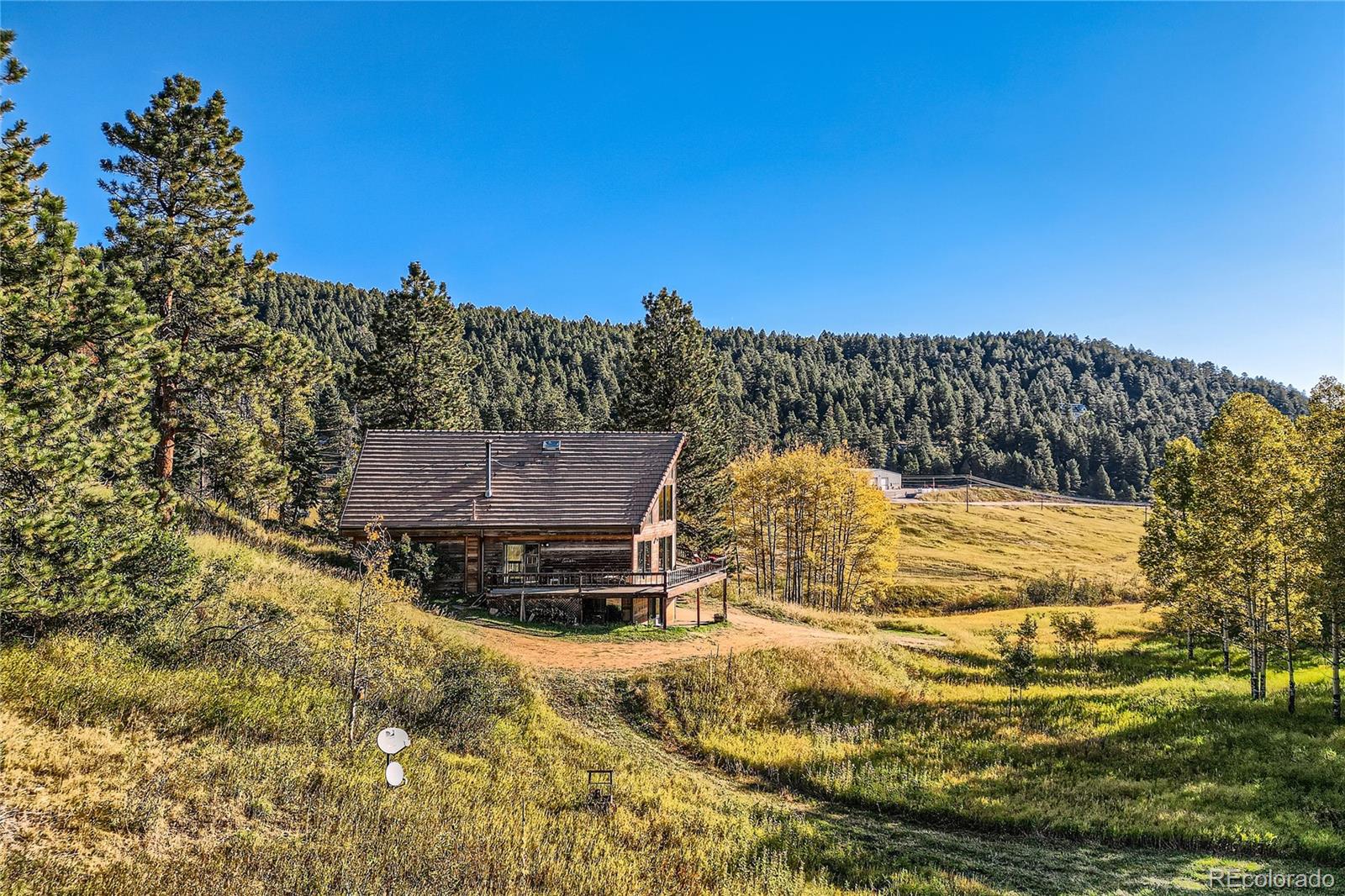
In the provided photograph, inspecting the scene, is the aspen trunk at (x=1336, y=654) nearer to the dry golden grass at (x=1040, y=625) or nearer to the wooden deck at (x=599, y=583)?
A: the dry golden grass at (x=1040, y=625)

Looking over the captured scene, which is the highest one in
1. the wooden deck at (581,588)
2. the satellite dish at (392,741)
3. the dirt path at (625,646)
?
the satellite dish at (392,741)

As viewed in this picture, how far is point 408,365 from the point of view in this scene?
129ft

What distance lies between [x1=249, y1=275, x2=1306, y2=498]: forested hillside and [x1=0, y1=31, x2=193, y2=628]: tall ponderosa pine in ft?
257

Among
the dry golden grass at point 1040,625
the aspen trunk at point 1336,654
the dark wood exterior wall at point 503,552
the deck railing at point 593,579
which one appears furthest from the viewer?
the dry golden grass at point 1040,625

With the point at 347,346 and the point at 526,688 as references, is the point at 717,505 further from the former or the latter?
the point at 347,346

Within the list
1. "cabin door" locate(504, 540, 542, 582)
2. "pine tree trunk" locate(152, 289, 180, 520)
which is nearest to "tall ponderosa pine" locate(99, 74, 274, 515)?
"pine tree trunk" locate(152, 289, 180, 520)

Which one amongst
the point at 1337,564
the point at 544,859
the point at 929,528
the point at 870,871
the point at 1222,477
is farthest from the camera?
the point at 929,528

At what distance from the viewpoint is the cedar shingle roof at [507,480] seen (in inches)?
1123

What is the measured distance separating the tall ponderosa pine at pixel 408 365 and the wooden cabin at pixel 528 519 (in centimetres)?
973

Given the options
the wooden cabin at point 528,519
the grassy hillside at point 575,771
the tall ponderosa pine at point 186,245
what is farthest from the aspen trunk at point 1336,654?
the tall ponderosa pine at point 186,245

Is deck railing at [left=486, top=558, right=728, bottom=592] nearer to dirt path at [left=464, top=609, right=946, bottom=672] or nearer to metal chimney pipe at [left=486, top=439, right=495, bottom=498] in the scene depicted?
dirt path at [left=464, top=609, right=946, bottom=672]

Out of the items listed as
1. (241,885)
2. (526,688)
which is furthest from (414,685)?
(241,885)

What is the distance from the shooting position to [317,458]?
41.1m

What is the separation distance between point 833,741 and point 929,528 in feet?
227
